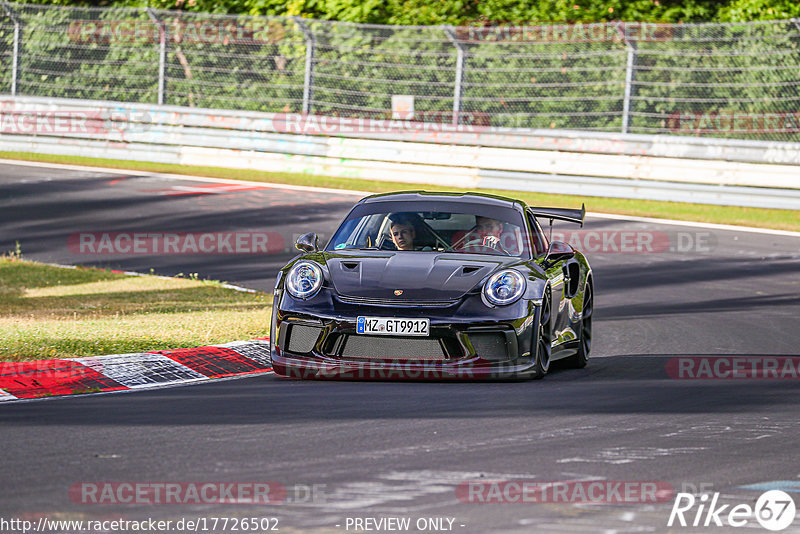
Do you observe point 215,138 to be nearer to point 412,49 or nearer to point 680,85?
point 412,49

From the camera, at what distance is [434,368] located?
7914mm

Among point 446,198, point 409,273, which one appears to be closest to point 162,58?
point 446,198

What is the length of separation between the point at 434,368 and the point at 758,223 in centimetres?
1276

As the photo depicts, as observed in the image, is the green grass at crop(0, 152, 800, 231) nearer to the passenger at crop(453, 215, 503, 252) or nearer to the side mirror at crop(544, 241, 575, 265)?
the side mirror at crop(544, 241, 575, 265)

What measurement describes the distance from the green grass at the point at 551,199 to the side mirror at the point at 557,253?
1093 cm

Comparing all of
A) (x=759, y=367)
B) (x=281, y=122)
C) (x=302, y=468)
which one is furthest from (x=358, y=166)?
(x=302, y=468)

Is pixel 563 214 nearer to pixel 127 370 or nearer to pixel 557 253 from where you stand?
pixel 557 253

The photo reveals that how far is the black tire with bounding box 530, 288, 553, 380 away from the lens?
27.0 ft

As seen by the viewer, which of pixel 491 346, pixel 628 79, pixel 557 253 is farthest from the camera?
pixel 628 79

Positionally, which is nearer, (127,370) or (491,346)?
(491,346)

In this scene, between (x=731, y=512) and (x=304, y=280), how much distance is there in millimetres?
3723

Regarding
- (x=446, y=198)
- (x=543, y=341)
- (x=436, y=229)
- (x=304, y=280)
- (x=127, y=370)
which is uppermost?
(x=446, y=198)

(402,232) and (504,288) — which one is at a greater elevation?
(402,232)

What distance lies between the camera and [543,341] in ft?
27.6
